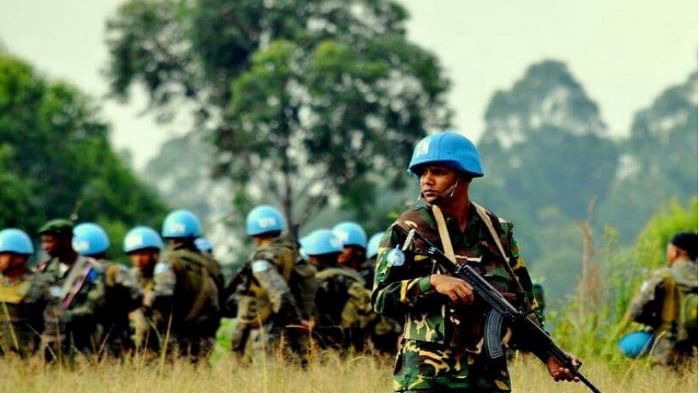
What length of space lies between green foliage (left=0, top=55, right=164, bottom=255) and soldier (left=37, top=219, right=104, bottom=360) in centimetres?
2373

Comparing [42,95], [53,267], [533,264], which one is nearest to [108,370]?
[53,267]

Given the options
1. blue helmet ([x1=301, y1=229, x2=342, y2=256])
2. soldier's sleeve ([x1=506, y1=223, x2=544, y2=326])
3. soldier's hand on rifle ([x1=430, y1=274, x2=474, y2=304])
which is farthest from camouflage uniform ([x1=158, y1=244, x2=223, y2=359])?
soldier's hand on rifle ([x1=430, y1=274, x2=474, y2=304])

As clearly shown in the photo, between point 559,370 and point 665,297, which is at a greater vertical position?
point 665,297

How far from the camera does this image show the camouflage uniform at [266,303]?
12.6 metres

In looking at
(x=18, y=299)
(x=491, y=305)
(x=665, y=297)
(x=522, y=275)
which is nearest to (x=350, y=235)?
(x=665, y=297)

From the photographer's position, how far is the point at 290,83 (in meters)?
36.2

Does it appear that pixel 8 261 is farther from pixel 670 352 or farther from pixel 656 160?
pixel 656 160

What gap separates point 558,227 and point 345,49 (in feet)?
121

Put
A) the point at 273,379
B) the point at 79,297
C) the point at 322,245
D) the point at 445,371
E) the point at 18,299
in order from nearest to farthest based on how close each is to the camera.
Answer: the point at 445,371
the point at 273,379
the point at 18,299
the point at 79,297
the point at 322,245

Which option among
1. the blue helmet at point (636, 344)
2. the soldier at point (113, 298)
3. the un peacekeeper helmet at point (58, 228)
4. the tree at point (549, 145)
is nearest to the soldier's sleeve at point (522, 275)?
the blue helmet at point (636, 344)

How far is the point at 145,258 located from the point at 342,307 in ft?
6.45

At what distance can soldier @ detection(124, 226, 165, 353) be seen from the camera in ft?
44.0

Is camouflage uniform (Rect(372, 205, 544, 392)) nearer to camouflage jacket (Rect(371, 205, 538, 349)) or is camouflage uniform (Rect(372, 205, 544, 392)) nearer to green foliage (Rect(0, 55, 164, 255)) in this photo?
camouflage jacket (Rect(371, 205, 538, 349))

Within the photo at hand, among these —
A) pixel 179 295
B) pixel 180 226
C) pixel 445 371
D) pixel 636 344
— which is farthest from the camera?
pixel 180 226
